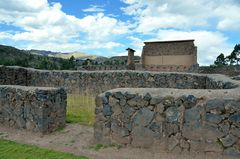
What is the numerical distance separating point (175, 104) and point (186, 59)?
87.1ft

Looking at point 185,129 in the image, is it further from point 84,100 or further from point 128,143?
point 84,100

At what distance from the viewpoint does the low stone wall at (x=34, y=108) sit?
8.14 metres

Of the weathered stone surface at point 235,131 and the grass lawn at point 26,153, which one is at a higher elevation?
the weathered stone surface at point 235,131

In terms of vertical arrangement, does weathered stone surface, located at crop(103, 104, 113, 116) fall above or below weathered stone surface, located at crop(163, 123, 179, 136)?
above

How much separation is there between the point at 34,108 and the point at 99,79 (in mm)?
6994

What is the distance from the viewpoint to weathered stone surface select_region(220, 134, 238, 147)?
19.3ft

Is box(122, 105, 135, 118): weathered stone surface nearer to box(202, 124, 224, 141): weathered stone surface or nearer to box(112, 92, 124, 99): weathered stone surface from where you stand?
box(112, 92, 124, 99): weathered stone surface

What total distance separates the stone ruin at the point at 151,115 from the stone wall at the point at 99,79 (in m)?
4.08

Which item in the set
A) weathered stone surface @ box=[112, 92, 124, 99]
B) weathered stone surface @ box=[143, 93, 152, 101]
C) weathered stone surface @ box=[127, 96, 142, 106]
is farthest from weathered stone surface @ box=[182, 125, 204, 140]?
weathered stone surface @ box=[112, 92, 124, 99]

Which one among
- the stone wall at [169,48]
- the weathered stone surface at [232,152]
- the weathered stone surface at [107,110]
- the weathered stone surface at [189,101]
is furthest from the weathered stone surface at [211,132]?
the stone wall at [169,48]

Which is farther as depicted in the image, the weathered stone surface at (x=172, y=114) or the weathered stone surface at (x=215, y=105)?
the weathered stone surface at (x=172, y=114)

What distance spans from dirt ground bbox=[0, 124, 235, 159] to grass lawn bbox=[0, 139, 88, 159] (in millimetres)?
323

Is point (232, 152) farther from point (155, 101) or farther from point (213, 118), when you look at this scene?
point (155, 101)

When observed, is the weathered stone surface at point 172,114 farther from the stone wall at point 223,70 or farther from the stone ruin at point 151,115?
the stone wall at point 223,70
